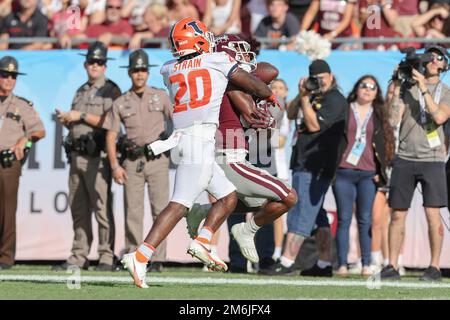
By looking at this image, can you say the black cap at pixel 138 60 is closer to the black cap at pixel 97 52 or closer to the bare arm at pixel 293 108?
the black cap at pixel 97 52

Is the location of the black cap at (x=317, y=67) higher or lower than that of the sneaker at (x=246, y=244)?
higher

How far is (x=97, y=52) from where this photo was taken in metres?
12.1

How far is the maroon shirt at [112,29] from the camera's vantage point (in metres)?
13.8

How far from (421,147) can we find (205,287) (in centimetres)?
299

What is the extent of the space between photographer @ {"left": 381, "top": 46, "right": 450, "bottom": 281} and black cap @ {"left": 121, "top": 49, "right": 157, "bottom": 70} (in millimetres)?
2713

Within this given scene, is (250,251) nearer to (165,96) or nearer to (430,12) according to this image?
(165,96)

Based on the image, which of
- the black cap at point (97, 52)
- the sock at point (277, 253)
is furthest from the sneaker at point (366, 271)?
the black cap at point (97, 52)

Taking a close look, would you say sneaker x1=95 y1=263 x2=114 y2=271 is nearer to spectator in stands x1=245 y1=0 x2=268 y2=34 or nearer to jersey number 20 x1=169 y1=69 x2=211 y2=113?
jersey number 20 x1=169 y1=69 x2=211 y2=113

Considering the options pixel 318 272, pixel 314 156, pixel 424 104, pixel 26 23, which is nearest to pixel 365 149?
pixel 314 156

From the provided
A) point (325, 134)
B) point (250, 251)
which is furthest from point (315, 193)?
point (250, 251)

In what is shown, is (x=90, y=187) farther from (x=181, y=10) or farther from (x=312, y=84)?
(x=181, y=10)

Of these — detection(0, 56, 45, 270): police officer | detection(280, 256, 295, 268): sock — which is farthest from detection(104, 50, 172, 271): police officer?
detection(280, 256, 295, 268): sock

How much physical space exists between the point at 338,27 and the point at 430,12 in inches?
44.5

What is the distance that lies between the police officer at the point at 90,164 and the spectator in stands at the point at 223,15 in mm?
2177
